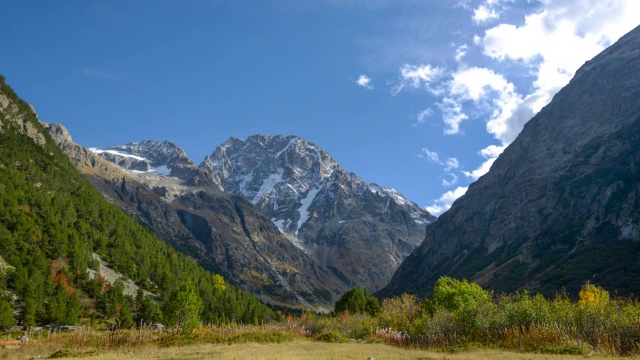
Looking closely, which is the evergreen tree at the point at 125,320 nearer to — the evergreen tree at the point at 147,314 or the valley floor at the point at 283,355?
the evergreen tree at the point at 147,314

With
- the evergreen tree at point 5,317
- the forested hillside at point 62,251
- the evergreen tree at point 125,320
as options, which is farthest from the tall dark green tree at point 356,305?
the evergreen tree at point 5,317

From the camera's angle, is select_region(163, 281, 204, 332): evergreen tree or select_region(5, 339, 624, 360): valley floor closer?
select_region(5, 339, 624, 360): valley floor

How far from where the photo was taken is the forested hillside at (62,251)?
83.5m

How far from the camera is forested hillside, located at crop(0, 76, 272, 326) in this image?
83500mm

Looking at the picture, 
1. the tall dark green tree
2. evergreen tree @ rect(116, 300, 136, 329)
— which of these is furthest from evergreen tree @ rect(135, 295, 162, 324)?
the tall dark green tree

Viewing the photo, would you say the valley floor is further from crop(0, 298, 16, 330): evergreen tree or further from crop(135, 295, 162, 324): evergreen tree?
crop(135, 295, 162, 324): evergreen tree

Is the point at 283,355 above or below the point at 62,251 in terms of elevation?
below

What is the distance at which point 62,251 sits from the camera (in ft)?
352

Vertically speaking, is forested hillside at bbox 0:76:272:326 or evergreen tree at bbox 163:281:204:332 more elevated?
forested hillside at bbox 0:76:272:326

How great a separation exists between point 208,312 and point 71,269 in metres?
41.9

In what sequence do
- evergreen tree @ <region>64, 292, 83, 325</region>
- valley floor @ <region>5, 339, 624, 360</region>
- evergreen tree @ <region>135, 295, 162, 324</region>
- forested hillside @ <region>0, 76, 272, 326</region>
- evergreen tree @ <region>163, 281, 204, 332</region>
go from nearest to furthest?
valley floor @ <region>5, 339, 624, 360</region> → evergreen tree @ <region>163, 281, 204, 332</region> → evergreen tree @ <region>64, 292, 83, 325</region> → forested hillside @ <region>0, 76, 272, 326</region> → evergreen tree @ <region>135, 295, 162, 324</region>

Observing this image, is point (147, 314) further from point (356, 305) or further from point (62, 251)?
point (356, 305)

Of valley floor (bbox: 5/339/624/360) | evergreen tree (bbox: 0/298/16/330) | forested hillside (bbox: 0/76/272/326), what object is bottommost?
valley floor (bbox: 5/339/624/360)

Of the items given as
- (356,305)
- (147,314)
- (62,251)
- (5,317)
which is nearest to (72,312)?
(5,317)
